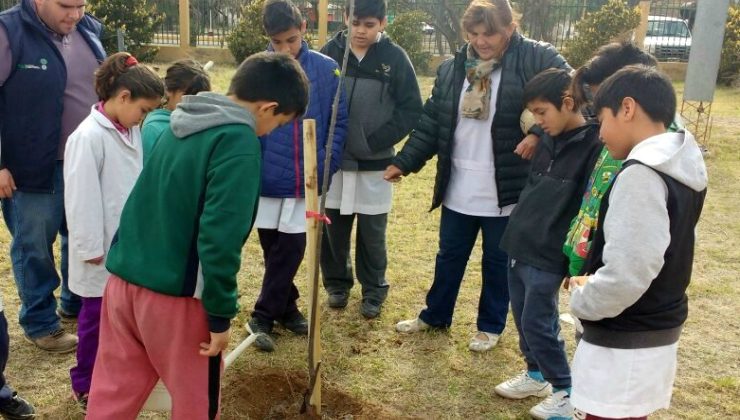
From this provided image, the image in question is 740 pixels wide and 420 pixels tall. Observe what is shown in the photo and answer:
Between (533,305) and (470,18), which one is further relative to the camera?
(470,18)

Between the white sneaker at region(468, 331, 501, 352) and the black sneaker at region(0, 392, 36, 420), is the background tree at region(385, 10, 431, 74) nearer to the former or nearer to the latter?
the white sneaker at region(468, 331, 501, 352)

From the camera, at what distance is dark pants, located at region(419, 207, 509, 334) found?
3.73m

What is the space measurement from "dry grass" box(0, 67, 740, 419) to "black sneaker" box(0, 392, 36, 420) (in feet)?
0.39

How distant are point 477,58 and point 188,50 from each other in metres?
14.4

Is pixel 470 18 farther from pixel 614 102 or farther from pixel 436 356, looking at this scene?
pixel 436 356

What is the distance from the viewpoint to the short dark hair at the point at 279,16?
3.57 m

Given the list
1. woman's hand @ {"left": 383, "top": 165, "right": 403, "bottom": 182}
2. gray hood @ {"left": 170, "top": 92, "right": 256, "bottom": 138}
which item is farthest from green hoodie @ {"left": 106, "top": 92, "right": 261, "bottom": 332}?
woman's hand @ {"left": 383, "top": 165, "right": 403, "bottom": 182}

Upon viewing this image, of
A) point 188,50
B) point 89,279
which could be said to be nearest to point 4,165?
point 89,279

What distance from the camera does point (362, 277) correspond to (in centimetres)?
439

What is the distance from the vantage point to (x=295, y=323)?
4074mm

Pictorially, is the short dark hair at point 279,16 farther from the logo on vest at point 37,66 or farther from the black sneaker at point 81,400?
the black sneaker at point 81,400

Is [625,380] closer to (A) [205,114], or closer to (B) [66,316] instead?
(A) [205,114]

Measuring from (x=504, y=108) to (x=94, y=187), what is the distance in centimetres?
186

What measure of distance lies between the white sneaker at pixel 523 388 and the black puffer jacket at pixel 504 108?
2.74 ft
